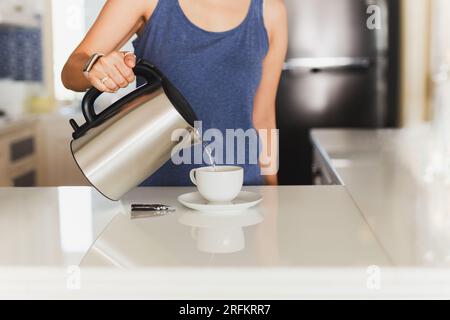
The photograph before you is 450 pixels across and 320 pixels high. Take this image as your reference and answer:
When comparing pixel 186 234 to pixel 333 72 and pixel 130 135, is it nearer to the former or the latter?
pixel 130 135

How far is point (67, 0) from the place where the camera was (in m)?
2.90

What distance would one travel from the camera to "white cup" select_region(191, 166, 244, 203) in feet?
3.98

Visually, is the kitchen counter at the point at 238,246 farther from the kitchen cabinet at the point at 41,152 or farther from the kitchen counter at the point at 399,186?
the kitchen cabinet at the point at 41,152

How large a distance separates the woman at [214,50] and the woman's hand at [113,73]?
0.45 metres

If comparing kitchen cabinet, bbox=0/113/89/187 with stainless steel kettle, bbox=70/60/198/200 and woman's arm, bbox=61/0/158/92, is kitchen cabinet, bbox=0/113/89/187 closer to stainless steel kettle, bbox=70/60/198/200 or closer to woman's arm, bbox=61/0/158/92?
woman's arm, bbox=61/0/158/92

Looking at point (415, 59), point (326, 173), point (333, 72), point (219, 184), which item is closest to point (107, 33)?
point (219, 184)

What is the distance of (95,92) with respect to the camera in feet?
4.03

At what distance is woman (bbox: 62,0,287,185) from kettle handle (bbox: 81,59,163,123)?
0.43 m

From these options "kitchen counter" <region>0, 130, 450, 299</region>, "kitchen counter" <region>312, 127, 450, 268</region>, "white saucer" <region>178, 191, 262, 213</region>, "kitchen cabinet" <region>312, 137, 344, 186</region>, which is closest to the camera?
"kitchen counter" <region>0, 130, 450, 299</region>

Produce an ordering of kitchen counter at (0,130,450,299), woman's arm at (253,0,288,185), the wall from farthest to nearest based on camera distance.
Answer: the wall
woman's arm at (253,0,288,185)
kitchen counter at (0,130,450,299)

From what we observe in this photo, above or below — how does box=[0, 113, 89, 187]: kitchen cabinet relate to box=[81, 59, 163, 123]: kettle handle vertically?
below

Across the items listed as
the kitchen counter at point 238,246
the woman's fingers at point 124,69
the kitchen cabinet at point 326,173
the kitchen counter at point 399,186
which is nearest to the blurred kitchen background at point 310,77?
the kitchen counter at point 399,186

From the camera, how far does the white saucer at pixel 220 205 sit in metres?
1.20

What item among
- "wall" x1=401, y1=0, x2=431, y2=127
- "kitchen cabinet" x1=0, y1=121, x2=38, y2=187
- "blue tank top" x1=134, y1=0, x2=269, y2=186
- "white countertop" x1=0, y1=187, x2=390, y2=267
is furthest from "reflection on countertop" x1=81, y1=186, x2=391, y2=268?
"wall" x1=401, y1=0, x2=431, y2=127
